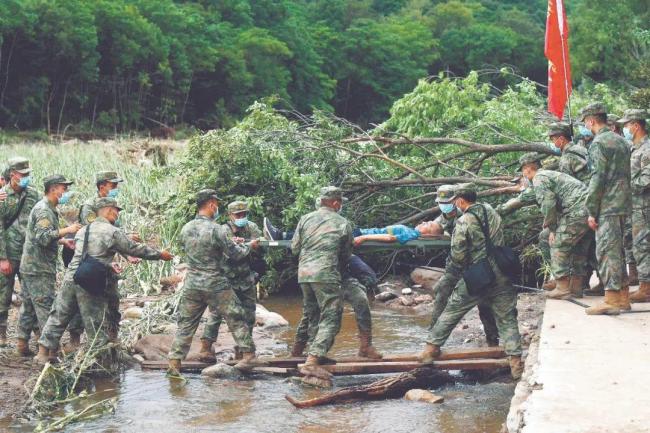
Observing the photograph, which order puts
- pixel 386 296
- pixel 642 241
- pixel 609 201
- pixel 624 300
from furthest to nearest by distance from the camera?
pixel 386 296 < pixel 642 241 < pixel 624 300 < pixel 609 201

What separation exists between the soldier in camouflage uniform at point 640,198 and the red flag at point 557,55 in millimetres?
2158

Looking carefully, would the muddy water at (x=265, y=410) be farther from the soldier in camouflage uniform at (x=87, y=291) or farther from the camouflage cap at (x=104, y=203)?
the camouflage cap at (x=104, y=203)

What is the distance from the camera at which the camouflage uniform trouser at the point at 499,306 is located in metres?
9.30

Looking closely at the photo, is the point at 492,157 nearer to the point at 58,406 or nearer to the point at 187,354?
the point at 187,354

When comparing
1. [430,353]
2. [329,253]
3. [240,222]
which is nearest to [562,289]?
[430,353]

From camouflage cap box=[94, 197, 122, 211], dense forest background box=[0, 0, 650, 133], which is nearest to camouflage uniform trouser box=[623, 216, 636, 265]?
camouflage cap box=[94, 197, 122, 211]

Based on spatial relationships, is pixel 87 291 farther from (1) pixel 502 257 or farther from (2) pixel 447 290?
(1) pixel 502 257

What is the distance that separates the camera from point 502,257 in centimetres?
930

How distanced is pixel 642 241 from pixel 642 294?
22.0 inches

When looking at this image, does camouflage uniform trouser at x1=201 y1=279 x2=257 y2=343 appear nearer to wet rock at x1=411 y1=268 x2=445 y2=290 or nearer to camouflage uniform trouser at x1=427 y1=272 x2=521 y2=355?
camouflage uniform trouser at x1=427 y1=272 x2=521 y2=355

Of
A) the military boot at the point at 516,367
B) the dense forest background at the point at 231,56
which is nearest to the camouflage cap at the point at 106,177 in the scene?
the military boot at the point at 516,367

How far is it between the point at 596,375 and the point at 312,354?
314 cm

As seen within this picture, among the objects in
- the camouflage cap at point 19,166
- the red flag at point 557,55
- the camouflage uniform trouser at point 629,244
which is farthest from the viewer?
the red flag at point 557,55

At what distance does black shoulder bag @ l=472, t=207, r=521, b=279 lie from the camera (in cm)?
927
